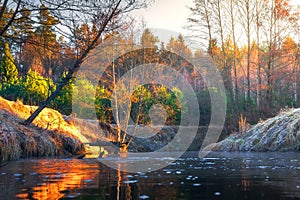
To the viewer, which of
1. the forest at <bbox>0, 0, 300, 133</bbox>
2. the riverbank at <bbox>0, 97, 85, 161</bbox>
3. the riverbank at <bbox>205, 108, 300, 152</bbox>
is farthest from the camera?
the forest at <bbox>0, 0, 300, 133</bbox>

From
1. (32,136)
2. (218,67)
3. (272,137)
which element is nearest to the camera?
(32,136)

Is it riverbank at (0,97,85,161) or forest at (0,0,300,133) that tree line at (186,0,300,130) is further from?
riverbank at (0,97,85,161)

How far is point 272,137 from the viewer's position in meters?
12.5

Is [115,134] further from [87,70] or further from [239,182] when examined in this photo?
[239,182]

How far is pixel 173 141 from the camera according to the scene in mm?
21453

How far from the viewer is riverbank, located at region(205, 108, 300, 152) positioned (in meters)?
11.5

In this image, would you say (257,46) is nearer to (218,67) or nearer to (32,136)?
(218,67)

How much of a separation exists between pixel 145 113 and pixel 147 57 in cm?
350

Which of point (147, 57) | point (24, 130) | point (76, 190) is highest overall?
point (147, 57)

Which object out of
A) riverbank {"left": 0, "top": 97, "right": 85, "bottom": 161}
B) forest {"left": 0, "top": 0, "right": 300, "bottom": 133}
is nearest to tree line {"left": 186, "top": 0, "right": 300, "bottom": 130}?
forest {"left": 0, "top": 0, "right": 300, "bottom": 133}

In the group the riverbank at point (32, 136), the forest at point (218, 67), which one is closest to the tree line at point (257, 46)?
the forest at point (218, 67)

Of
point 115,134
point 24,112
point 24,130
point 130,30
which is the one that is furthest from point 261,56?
point 24,130

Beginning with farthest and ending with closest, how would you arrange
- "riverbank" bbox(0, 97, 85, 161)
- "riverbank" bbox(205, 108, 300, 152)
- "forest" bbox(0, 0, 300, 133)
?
"forest" bbox(0, 0, 300, 133) → "riverbank" bbox(205, 108, 300, 152) → "riverbank" bbox(0, 97, 85, 161)

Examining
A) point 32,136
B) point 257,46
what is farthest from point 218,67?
point 32,136
